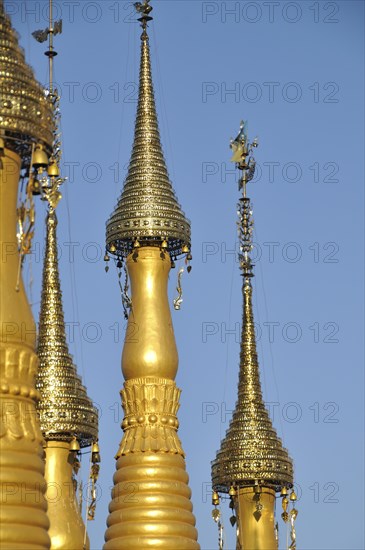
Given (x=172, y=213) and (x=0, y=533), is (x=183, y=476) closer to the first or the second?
(x=172, y=213)

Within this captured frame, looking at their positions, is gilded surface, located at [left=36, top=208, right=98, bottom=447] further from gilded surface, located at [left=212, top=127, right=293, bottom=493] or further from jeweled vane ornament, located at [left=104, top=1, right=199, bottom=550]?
gilded surface, located at [left=212, top=127, right=293, bottom=493]

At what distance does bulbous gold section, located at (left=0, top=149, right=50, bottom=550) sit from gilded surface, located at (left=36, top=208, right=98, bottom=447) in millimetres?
18490

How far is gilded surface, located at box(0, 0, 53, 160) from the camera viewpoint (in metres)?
43.3

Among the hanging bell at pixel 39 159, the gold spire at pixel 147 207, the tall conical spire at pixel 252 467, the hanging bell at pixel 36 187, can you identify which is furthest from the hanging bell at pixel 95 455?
the hanging bell at pixel 39 159

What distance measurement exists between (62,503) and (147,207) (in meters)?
10.0

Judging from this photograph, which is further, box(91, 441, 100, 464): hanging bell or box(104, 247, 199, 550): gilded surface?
box(91, 441, 100, 464): hanging bell

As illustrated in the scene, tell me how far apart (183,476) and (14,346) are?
17.5 m

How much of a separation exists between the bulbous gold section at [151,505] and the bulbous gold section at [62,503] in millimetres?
2198

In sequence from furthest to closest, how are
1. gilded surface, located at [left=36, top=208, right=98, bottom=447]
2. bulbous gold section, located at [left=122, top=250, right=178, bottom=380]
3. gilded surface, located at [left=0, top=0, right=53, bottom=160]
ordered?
gilded surface, located at [left=36, top=208, right=98, bottom=447], bulbous gold section, located at [left=122, top=250, right=178, bottom=380], gilded surface, located at [left=0, top=0, right=53, bottom=160]

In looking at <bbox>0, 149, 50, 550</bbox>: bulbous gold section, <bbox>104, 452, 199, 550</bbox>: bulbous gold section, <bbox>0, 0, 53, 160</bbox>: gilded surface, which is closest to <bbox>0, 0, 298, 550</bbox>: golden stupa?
<bbox>104, 452, 199, 550</bbox>: bulbous gold section

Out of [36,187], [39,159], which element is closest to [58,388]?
[36,187]

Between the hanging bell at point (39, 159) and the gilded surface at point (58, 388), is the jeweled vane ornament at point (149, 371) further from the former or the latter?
the hanging bell at point (39, 159)

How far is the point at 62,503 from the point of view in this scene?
6056cm

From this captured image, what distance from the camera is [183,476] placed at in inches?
2306
